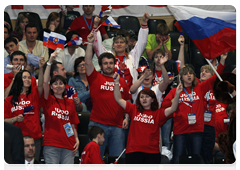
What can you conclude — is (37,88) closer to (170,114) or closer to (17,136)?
(170,114)

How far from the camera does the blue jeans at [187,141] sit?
563 cm

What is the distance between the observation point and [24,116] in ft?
17.5

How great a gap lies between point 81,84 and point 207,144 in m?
2.23

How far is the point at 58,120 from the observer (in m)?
5.42

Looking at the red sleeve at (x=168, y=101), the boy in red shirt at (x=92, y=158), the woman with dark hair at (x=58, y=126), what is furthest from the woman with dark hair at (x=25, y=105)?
the red sleeve at (x=168, y=101)

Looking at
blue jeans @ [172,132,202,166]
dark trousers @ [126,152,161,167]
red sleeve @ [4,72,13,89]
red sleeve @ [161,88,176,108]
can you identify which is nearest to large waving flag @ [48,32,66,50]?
red sleeve @ [4,72,13,89]

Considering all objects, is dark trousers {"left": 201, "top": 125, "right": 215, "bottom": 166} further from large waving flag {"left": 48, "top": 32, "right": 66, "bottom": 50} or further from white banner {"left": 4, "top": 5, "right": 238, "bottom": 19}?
white banner {"left": 4, "top": 5, "right": 238, "bottom": 19}

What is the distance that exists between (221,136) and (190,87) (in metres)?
2.05

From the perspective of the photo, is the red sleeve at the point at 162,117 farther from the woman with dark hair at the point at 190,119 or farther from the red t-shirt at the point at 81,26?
the red t-shirt at the point at 81,26

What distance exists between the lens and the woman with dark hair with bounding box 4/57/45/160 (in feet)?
17.4

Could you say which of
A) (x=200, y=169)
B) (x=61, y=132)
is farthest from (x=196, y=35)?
(x=61, y=132)

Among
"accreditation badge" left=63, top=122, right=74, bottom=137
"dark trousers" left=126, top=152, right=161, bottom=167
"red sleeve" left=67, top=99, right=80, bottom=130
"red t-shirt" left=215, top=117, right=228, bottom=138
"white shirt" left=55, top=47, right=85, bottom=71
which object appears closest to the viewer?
"dark trousers" left=126, top=152, right=161, bottom=167

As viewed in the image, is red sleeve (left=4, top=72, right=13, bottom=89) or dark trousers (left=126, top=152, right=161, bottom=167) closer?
dark trousers (left=126, top=152, right=161, bottom=167)

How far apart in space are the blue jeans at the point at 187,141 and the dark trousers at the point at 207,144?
0.41 feet
